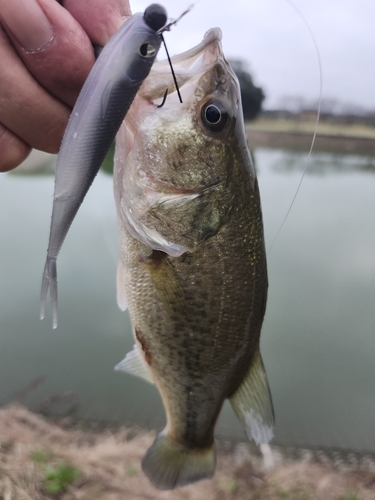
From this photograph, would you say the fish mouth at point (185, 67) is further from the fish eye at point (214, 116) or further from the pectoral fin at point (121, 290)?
the pectoral fin at point (121, 290)

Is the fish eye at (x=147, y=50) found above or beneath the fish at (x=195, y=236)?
above

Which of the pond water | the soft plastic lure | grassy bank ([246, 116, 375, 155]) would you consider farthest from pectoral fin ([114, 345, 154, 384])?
grassy bank ([246, 116, 375, 155])

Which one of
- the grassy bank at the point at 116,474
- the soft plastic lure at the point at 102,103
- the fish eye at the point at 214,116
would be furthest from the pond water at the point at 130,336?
the soft plastic lure at the point at 102,103

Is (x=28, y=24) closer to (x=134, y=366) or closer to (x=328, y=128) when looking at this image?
(x=134, y=366)

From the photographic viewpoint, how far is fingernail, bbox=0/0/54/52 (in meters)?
0.64

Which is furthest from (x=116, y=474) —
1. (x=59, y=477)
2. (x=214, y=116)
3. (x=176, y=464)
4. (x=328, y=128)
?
(x=328, y=128)

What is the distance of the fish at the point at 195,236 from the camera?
3.20 ft

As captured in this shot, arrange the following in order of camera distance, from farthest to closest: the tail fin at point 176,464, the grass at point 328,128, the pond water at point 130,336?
1. the grass at point 328,128
2. the pond water at point 130,336
3. the tail fin at point 176,464

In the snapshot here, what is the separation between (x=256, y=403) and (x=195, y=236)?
0.61 m

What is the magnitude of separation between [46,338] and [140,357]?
3.17m

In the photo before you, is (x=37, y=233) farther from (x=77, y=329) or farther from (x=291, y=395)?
(x=291, y=395)

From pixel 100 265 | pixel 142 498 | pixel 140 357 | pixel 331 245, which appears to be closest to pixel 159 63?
pixel 140 357

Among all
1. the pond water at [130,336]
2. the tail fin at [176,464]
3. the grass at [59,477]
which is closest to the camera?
the tail fin at [176,464]

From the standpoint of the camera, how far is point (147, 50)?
66 centimetres
